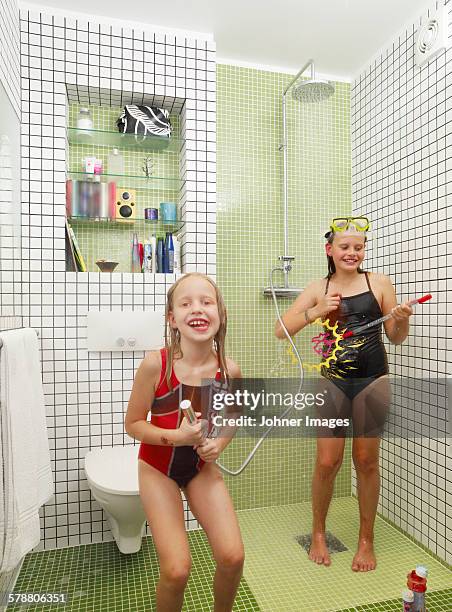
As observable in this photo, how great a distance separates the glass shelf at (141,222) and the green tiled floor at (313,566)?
1.49m

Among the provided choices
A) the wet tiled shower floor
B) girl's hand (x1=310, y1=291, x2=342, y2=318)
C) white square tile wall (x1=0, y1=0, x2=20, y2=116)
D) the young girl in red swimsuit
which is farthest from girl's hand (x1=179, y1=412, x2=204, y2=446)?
white square tile wall (x1=0, y1=0, x2=20, y2=116)

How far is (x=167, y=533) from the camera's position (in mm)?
1404

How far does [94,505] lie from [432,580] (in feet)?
5.18

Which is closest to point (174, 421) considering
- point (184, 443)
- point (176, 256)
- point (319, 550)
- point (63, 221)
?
point (184, 443)

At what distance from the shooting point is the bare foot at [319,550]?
4.97 ft

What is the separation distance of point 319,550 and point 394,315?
79cm

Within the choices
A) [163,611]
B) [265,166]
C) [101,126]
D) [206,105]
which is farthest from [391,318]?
[101,126]

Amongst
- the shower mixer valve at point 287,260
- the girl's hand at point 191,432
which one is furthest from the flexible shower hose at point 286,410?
the girl's hand at point 191,432

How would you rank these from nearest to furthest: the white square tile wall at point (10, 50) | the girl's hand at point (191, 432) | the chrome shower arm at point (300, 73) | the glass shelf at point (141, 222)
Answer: the girl's hand at point (191, 432) → the chrome shower arm at point (300, 73) → the white square tile wall at point (10, 50) → the glass shelf at point (141, 222)

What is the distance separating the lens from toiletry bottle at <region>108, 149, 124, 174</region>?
2492 millimetres

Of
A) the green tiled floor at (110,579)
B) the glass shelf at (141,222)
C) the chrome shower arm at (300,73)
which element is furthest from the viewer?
the glass shelf at (141,222)

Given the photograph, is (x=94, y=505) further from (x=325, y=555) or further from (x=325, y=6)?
(x=325, y=6)

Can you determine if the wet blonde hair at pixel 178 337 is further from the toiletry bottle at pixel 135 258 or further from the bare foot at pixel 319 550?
the toiletry bottle at pixel 135 258

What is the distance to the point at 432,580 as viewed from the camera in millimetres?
1653
